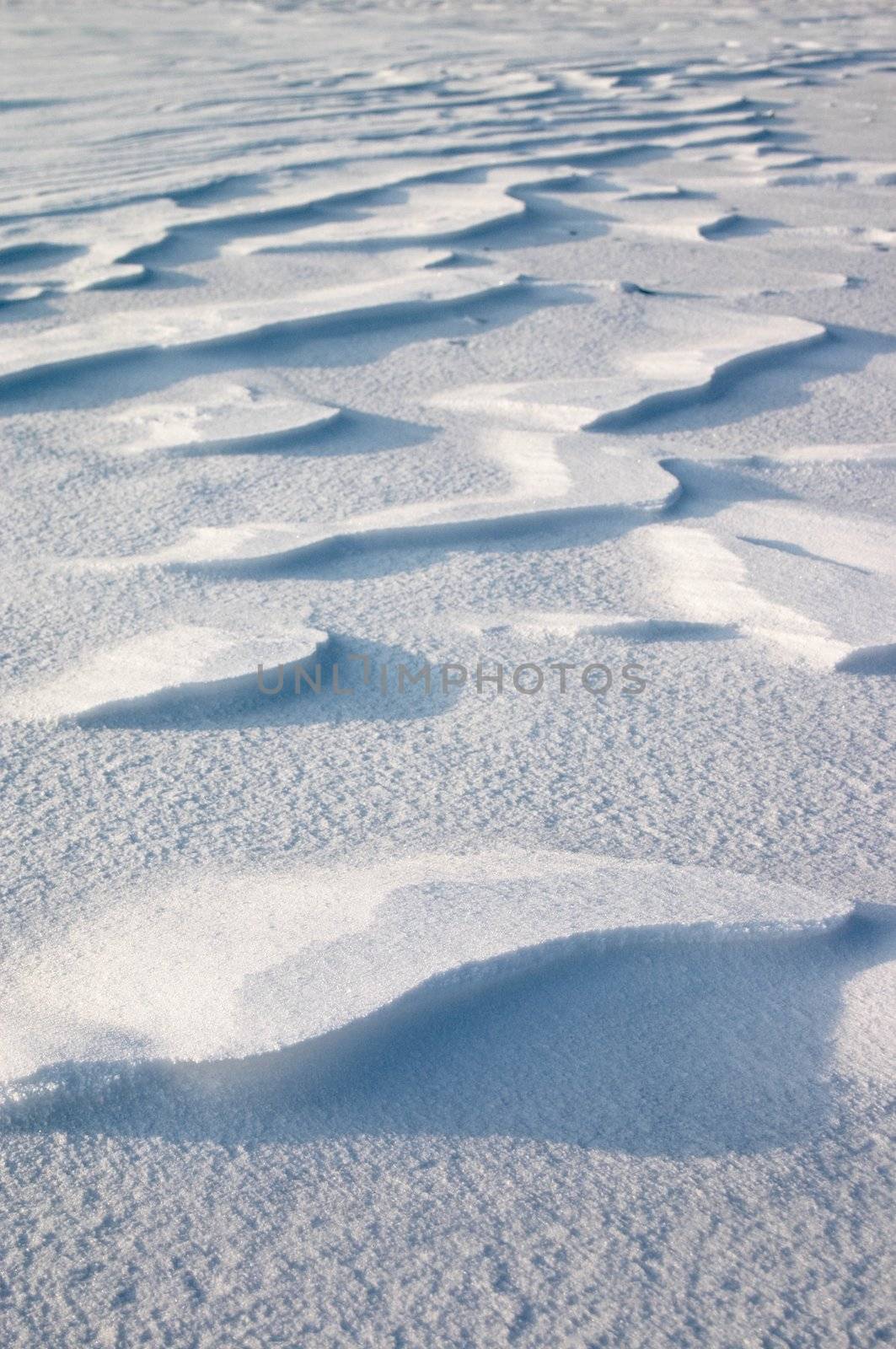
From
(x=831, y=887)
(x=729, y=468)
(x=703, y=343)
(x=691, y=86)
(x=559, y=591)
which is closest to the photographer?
(x=831, y=887)

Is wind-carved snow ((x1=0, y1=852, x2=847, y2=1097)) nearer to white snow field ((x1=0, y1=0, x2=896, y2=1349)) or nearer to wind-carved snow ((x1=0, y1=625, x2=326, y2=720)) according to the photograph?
white snow field ((x1=0, y1=0, x2=896, y2=1349))

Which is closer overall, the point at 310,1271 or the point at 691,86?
the point at 310,1271

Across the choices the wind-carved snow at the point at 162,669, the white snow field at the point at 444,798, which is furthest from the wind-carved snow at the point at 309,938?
the wind-carved snow at the point at 162,669

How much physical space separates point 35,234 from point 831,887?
2.10 meters

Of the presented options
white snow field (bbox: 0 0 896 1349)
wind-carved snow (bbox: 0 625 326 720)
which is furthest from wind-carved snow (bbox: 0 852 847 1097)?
wind-carved snow (bbox: 0 625 326 720)

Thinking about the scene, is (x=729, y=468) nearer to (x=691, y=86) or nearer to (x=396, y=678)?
(x=396, y=678)

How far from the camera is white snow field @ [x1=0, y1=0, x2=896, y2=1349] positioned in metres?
0.63

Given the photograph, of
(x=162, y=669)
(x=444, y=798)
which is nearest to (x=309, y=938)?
(x=444, y=798)

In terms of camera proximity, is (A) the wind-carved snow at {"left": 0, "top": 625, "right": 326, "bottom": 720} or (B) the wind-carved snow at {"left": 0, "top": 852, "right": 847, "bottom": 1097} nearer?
(B) the wind-carved snow at {"left": 0, "top": 852, "right": 847, "bottom": 1097}

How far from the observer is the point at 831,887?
88 cm

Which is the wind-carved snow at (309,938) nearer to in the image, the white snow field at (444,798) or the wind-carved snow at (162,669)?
the white snow field at (444,798)

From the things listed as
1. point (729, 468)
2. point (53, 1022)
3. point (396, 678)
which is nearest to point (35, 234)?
point (729, 468)

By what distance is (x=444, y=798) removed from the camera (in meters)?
0.97

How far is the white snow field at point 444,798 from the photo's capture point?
0.63 m
